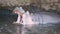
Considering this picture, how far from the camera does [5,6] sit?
3.64m

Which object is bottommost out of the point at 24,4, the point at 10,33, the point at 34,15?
the point at 10,33

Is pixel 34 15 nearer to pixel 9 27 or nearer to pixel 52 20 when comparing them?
pixel 52 20

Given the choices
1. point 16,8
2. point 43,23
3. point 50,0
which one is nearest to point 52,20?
point 43,23

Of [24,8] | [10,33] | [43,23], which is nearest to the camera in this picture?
[10,33]

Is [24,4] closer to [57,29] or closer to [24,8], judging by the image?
[24,8]

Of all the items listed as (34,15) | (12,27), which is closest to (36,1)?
(34,15)

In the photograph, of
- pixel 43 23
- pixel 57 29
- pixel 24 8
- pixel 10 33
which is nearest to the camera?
pixel 10 33

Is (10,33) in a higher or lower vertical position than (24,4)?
lower

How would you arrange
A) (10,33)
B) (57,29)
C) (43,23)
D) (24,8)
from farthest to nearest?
1. (24,8)
2. (43,23)
3. (57,29)
4. (10,33)

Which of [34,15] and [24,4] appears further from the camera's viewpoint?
[24,4]

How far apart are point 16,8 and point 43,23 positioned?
606 millimetres

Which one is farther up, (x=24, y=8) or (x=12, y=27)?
(x=24, y=8)

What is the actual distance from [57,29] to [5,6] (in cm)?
135

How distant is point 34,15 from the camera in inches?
132
